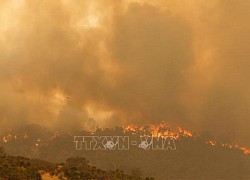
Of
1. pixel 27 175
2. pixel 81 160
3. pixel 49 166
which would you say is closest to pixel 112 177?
pixel 49 166

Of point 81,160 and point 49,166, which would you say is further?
point 81,160

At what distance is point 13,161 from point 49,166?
466cm

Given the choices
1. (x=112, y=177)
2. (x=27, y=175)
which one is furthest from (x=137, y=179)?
(x=27, y=175)

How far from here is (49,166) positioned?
50500mm

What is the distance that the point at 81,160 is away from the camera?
168m

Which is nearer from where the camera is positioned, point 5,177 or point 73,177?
point 5,177

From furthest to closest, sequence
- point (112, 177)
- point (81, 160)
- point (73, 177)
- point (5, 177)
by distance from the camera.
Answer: point (81, 160) → point (112, 177) → point (73, 177) → point (5, 177)

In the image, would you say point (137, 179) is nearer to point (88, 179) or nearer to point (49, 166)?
point (88, 179)

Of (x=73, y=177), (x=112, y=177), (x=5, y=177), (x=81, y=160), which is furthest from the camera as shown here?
(x=81, y=160)

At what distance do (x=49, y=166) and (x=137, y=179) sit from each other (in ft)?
40.5

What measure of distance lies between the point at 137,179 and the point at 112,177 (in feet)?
15.4

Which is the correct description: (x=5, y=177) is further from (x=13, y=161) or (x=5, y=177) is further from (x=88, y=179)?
(x=88, y=179)

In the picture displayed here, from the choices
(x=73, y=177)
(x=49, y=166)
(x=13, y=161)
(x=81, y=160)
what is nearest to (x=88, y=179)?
Answer: (x=73, y=177)

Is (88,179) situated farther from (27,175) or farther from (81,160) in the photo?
(81,160)
